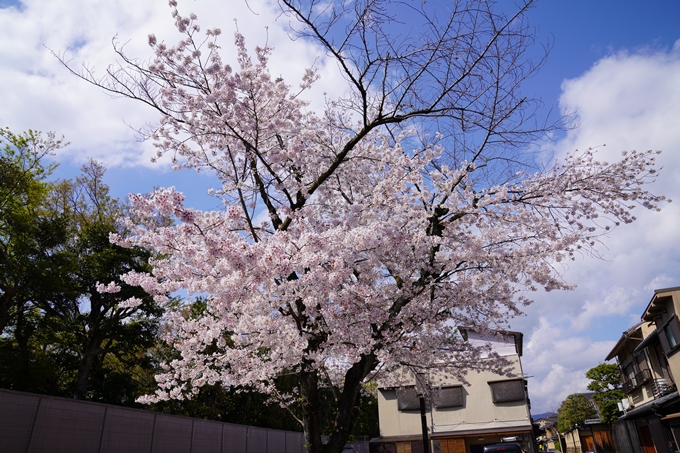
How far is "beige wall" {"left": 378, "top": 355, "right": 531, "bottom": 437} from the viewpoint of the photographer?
2022cm

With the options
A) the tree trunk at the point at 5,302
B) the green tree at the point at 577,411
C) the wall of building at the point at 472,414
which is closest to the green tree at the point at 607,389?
the green tree at the point at 577,411

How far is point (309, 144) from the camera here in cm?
905

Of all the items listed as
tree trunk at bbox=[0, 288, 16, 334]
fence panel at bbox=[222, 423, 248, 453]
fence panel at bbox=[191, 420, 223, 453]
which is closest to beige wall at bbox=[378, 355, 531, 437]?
fence panel at bbox=[222, 423, 248, 453]

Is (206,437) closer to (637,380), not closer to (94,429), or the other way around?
(94,429)

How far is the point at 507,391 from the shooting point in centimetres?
2052

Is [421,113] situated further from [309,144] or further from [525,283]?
[525,283]

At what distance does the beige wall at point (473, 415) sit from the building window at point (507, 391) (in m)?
0.21

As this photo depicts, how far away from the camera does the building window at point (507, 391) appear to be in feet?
66.9

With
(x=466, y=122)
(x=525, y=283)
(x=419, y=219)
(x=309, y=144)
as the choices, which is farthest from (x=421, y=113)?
(x=525, y=283)

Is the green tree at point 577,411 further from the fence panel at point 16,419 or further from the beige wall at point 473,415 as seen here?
the fence panel at point 16,419

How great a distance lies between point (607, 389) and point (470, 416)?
15224 millimetres

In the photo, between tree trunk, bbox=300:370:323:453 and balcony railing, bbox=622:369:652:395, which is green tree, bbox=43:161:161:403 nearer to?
tree trunk, bbox=300:370:323:453

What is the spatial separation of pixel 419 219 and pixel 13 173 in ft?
58.1

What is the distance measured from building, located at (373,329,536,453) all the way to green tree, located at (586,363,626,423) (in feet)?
36.6
